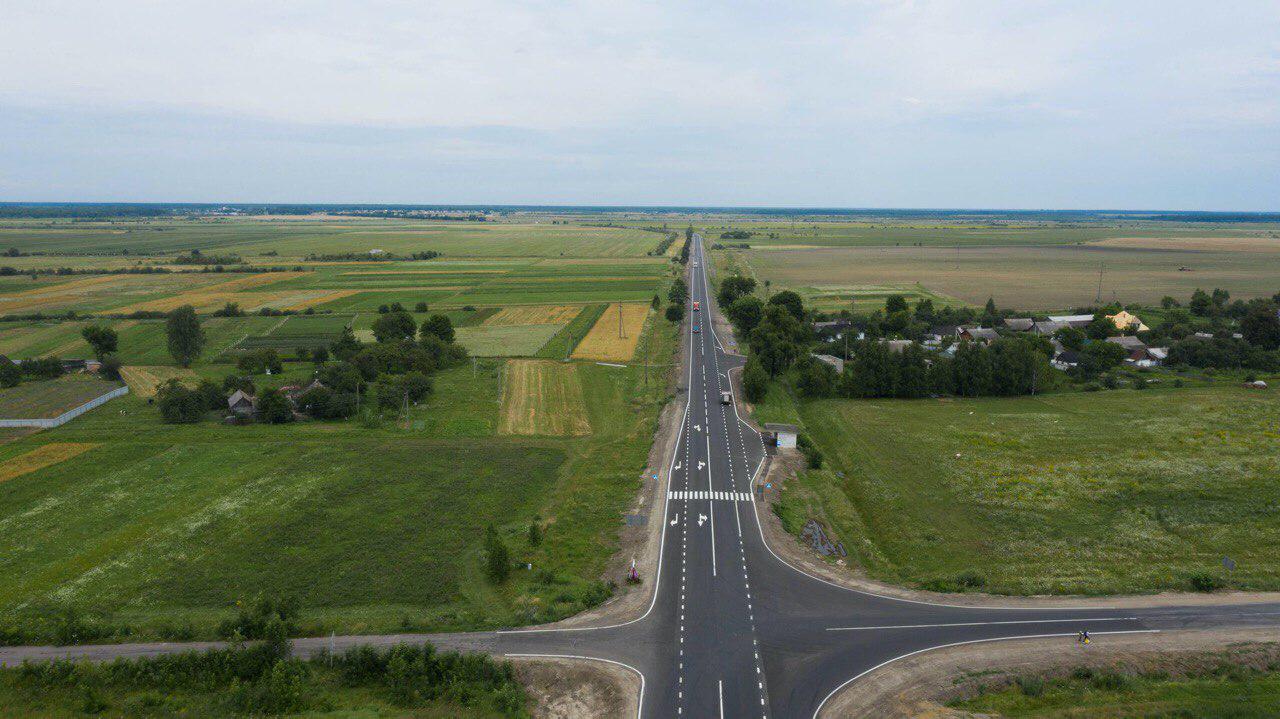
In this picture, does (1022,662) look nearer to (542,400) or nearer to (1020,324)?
(542,400)

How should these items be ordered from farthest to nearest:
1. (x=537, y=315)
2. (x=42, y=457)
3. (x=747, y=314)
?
1. (x=537, y=315)
2. (x=747, y=314)
3. (x=42, y=457)

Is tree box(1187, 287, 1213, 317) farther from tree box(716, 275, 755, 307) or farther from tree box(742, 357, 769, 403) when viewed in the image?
tree box(742, 357, 769, 403)

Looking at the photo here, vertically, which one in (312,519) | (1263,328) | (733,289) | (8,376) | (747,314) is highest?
(733,289)

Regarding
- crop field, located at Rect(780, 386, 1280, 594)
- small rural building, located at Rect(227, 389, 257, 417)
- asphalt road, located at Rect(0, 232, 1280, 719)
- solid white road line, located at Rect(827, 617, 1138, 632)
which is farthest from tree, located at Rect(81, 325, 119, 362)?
solid white road line, located at Rect(827, 617, 1138, 632)

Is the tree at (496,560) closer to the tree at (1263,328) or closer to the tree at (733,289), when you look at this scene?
the tree at (733,289)

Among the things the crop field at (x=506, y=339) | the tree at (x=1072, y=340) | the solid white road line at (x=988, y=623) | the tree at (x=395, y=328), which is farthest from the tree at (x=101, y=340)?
the tree at (x=1072, y=340)

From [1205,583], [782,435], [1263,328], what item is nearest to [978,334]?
[1263,328]
